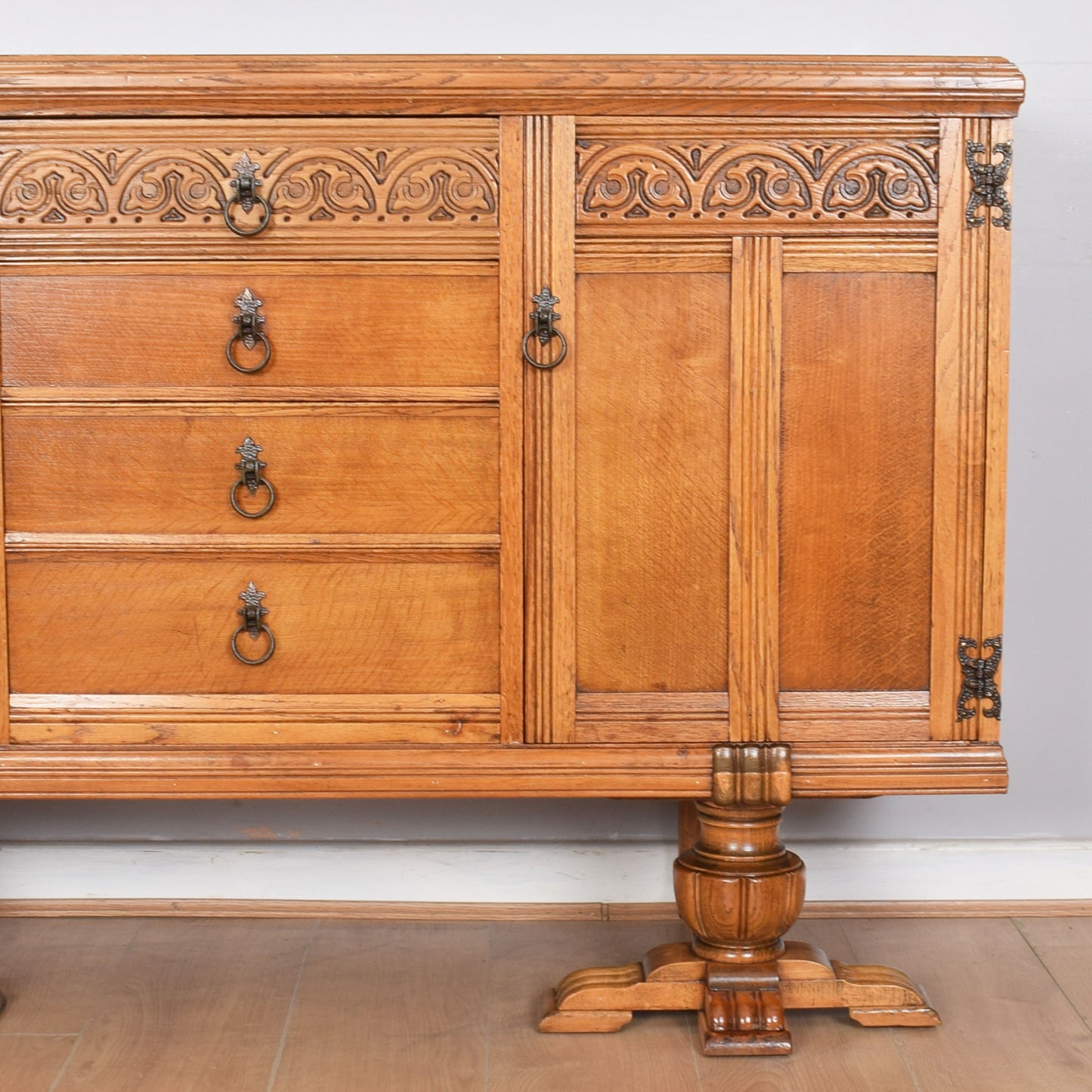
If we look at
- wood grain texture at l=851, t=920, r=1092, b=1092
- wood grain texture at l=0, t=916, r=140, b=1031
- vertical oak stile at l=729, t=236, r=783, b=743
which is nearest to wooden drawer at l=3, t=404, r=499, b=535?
vertical oak stile at l=729, t=236, r=783, b=743

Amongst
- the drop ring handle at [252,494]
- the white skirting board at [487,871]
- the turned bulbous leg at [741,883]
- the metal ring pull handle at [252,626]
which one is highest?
the drop ring handle at [252,494]

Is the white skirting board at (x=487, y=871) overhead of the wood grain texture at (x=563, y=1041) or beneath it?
overhead

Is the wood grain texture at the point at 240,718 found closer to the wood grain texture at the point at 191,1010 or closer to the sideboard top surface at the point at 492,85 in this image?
the wood grain texture at the point at 191,1010

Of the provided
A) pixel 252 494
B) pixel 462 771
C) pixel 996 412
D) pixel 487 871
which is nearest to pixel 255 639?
pixel 252 494

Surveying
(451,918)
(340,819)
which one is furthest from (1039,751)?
(340,819)

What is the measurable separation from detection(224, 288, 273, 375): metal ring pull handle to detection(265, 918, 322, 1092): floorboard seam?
0.96 metres

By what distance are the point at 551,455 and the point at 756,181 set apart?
453mm

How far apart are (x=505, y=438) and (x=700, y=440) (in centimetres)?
26

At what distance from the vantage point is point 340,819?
2.35 meters

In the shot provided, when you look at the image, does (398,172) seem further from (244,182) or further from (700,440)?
(700,440)

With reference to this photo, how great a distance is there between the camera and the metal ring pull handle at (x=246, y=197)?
170 centimetres

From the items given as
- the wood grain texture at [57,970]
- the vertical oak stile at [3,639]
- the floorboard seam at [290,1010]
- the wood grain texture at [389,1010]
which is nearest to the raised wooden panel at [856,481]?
the wood grain texture at [389,1010]

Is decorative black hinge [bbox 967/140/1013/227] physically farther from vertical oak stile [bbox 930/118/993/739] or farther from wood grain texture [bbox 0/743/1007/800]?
wood grain texture [bbox 0/743/1007/800]

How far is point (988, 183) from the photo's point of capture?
1701 millimetres
